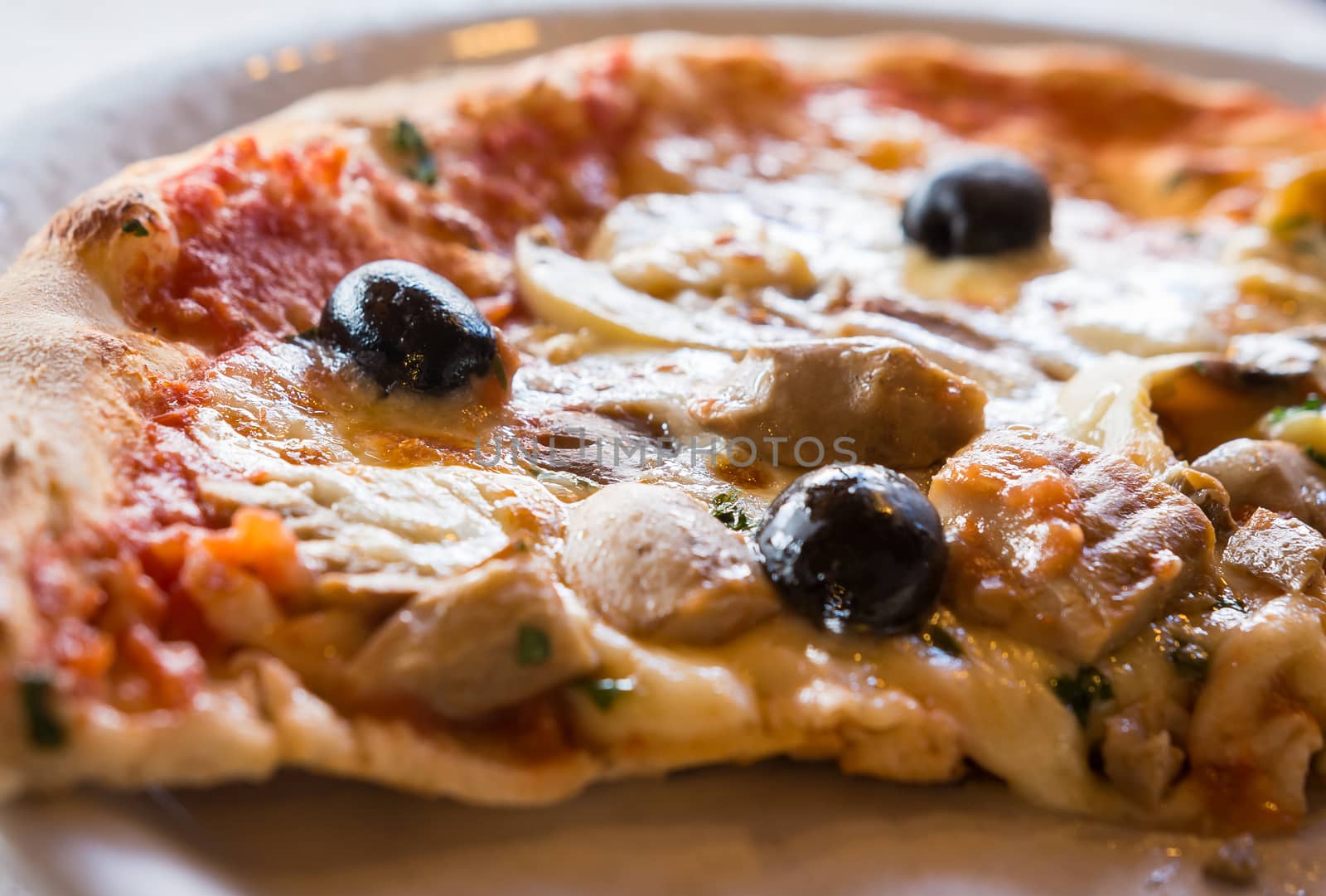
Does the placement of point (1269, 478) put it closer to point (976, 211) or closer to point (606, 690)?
point (976, 211)

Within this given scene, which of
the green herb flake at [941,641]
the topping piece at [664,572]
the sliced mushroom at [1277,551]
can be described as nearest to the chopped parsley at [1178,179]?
the sliced mushroom at [1277,551]

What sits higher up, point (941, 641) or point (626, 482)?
point (626, 482)

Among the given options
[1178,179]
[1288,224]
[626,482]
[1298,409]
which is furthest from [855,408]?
[1178,179]

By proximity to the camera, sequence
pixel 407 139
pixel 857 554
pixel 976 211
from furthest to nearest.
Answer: pixel 976 211, pixel 407 139, pixel 857 554

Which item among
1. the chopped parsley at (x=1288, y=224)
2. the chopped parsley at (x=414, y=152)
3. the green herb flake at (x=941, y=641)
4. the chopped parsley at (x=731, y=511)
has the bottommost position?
the green herb flake at (x=941, y=641)

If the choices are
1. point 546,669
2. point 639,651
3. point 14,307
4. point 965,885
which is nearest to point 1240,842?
point 965,885

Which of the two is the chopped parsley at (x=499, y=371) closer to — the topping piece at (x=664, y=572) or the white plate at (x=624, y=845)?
the topping piece at (x=664, y=572)
